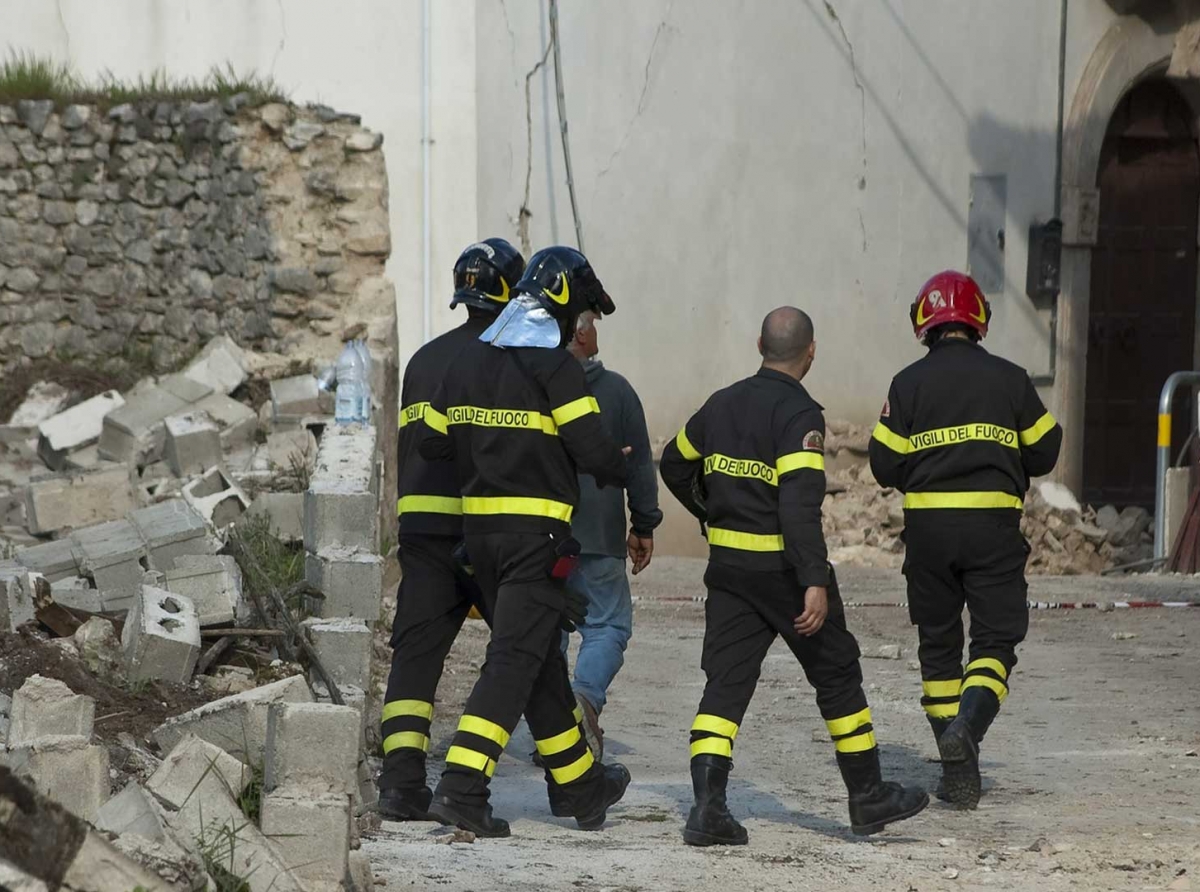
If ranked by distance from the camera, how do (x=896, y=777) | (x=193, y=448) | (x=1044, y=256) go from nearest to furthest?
(x=896, y=777)
(x=193, y=448)
(x=1044, y=256)

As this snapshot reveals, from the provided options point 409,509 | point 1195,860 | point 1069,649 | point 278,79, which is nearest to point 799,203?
point 278,79

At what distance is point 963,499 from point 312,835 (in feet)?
8.10

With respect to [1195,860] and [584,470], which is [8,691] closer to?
[584,470]

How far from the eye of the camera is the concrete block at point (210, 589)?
6.76 meters

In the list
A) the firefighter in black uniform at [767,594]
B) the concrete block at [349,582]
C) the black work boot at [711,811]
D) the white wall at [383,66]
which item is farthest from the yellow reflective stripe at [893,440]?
the white wall at [383,66]

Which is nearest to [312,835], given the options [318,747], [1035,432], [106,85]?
[318,747]

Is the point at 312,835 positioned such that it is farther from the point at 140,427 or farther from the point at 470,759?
the point at 140,427

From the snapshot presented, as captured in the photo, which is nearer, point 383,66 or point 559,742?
point 559,742

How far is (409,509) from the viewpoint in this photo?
558 cm

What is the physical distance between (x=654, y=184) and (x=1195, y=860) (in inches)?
314

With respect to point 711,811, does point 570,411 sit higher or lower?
higher

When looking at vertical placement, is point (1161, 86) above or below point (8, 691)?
above

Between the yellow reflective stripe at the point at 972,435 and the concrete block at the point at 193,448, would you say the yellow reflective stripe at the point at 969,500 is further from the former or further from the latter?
the concrete block at the point at 193,448

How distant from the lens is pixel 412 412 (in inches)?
223
